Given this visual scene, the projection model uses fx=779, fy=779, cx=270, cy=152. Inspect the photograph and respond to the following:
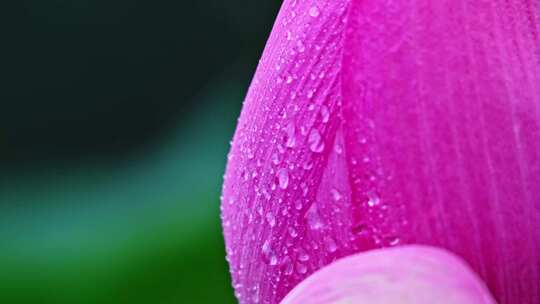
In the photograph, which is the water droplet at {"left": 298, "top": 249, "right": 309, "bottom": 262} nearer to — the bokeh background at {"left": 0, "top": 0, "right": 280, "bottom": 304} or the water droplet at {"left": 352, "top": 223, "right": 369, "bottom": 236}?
the water droplet at {"left": 352, "top": 223, "right": 369, "bottom": 236}

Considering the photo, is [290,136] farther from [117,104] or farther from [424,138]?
[117,104]

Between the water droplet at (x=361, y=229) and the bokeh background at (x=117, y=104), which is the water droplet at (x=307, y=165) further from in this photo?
the bokeh background at (x=117, y=104)

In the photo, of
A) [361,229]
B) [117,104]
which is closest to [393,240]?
[361,229]

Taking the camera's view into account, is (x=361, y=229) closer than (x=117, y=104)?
Yes
